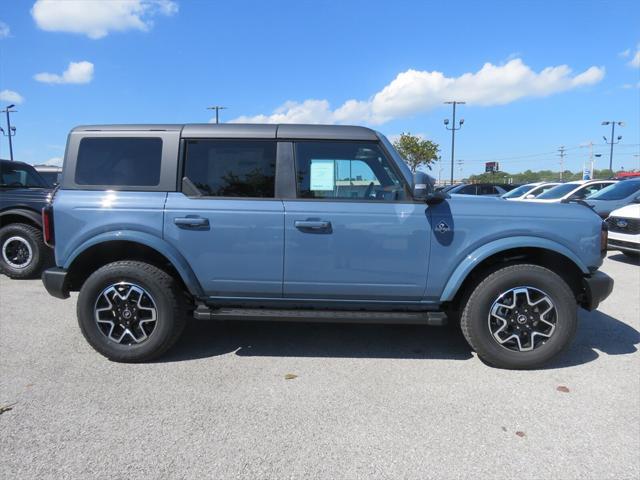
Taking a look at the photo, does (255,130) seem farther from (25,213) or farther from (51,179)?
(51,179)

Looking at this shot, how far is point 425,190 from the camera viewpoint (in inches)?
132

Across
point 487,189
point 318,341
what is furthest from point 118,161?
point 487,189

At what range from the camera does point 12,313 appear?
4863mm

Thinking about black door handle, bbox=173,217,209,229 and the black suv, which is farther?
the black suv

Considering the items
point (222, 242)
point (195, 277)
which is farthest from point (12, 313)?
point (222, 242)

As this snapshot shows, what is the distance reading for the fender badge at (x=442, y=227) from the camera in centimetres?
341

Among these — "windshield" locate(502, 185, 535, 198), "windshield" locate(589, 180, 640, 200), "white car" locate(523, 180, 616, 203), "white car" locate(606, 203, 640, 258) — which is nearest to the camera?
"white car" locate(606, 203, 640, 258)

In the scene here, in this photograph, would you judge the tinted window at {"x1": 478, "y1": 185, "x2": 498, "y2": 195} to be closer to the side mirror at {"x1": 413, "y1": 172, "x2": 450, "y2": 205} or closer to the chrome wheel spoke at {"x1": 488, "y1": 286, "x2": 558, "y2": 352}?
the chrome wheel spoke at {"x1": 488, "y1": 286, "x2": 558, "y2": 352}

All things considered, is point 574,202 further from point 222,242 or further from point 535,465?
point 222,242

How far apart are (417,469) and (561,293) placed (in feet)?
6.38

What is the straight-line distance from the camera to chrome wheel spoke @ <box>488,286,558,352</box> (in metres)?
3.44

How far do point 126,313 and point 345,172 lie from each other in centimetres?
215

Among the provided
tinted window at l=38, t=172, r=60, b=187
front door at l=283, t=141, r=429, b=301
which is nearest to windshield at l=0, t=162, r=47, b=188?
tinted window at l=38, t=172, r=60, b=187

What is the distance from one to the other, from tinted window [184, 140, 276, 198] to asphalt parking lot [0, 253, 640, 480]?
1.43 metres
